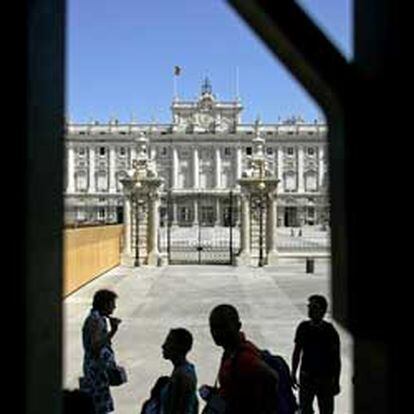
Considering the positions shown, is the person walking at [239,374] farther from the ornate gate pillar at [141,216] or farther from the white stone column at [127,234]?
the white stone column at [127,234]

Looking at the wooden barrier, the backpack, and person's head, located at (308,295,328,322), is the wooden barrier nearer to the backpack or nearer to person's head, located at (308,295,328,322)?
person's head, located at (308,295,328,322)

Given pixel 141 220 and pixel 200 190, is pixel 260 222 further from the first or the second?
pixel 200 190

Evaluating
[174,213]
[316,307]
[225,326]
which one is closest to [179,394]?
[225,326]

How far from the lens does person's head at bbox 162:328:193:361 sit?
421 cm

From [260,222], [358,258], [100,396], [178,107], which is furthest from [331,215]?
[178,107]

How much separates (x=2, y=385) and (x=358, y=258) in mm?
474

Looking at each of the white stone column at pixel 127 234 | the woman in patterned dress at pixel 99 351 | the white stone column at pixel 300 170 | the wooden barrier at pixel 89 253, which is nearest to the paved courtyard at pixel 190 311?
the wooden barrier at pixel 89 253

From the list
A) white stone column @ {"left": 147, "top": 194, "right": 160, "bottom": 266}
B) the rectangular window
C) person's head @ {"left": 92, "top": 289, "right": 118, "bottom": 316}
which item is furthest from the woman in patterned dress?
the rectangular window

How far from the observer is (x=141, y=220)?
31625mm

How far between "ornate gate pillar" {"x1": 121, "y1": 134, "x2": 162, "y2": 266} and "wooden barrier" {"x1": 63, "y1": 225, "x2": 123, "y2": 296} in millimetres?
519

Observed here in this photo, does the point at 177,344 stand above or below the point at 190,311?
above

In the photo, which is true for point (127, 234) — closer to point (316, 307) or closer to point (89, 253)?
point (89, 253)

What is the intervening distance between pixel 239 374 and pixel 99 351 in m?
2.58

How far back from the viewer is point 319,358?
613 cm
